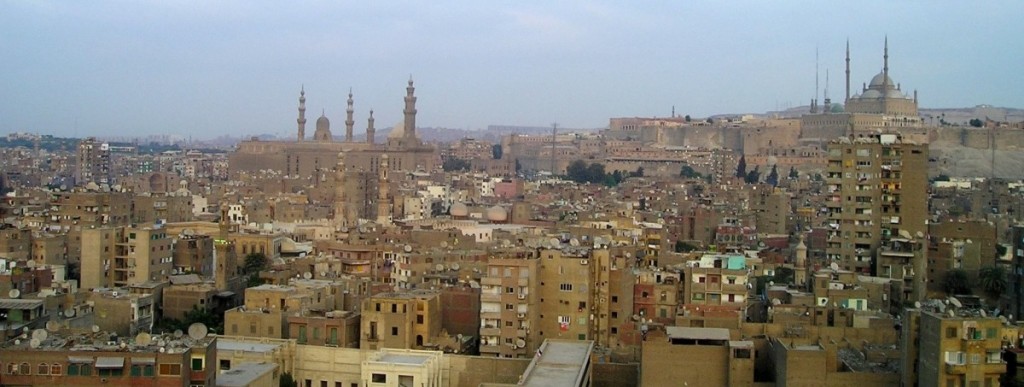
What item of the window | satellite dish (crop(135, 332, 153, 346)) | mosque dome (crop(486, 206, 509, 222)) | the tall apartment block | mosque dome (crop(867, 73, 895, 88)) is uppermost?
mosque dome (crop(867, 73, 895, 88))

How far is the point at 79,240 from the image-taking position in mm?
25703

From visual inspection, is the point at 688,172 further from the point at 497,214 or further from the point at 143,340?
the point at 143,340

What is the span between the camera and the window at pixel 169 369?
12953 mm

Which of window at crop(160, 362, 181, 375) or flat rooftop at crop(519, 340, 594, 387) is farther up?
window at crop(160, 362, 181, 375)

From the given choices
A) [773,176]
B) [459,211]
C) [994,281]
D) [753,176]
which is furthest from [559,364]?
[773,176]

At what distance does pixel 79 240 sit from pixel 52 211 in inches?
178

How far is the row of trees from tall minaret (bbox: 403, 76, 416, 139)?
746 cm

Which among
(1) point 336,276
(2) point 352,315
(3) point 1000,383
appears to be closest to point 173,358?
(2) point 352,315

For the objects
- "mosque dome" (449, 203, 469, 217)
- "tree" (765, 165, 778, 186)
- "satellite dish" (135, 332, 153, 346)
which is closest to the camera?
"satellite dish" (135, 332, 153, 346)

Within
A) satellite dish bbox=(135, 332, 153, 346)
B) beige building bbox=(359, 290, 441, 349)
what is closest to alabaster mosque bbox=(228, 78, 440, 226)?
beige building bbox=(359, 290, 441, 349)

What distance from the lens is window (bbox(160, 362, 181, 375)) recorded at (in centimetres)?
1295

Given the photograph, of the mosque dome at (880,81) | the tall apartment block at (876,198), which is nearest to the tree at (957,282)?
the tall apartment block at (876,198)

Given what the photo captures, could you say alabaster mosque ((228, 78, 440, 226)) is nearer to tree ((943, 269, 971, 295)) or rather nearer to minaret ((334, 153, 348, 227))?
minaret ((334, 153, 348, 227))

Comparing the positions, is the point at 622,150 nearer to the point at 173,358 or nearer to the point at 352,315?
the point at 352,315
